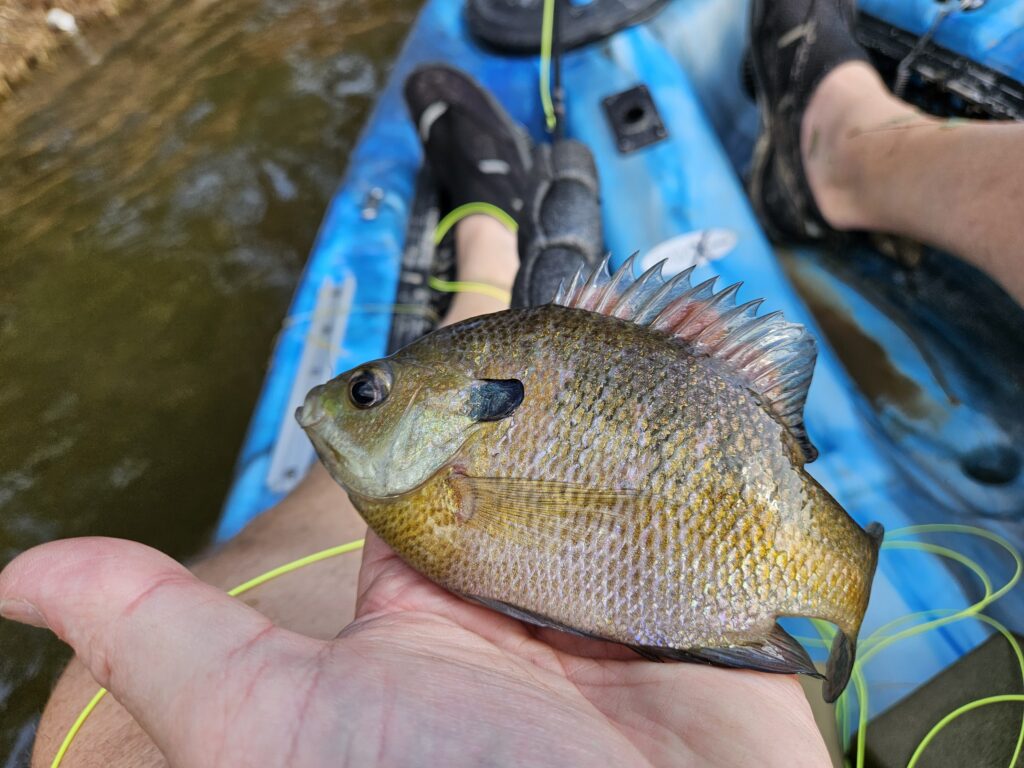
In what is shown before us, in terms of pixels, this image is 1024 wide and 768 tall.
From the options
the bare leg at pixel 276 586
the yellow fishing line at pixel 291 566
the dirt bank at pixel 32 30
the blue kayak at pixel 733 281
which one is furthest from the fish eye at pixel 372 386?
the dirt bank at pixel 32 30

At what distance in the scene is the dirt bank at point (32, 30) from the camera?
438 cm

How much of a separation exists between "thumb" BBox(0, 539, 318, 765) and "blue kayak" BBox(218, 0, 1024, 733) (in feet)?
4.13

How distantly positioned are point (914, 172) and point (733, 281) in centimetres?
56

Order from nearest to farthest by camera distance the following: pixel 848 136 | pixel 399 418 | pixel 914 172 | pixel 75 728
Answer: pixel 399 418, pixel 75 728, pixel 914 172, pixel 848 136

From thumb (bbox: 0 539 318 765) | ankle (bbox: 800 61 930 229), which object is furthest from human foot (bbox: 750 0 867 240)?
thumb (bbox: 0 539 318 765)

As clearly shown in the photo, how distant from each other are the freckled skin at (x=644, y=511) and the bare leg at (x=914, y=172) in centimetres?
99

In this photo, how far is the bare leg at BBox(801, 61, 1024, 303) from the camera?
5.18 feet

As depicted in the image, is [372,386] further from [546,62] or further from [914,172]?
[546,62]

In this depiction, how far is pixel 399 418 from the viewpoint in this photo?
45.5 inches

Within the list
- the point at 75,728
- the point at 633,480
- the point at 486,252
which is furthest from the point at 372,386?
the point at 486,252

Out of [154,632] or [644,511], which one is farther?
[644,511]

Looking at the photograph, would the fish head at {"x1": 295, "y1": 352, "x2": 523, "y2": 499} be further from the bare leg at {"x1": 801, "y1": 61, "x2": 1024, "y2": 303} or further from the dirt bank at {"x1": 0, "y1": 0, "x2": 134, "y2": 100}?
the dirt bank at {"x1": 0, "y1": 0, "x2": 134, "y2": 100}

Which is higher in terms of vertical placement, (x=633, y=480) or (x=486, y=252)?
(x=633, y=480)

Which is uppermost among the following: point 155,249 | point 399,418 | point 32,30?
point 32,30
